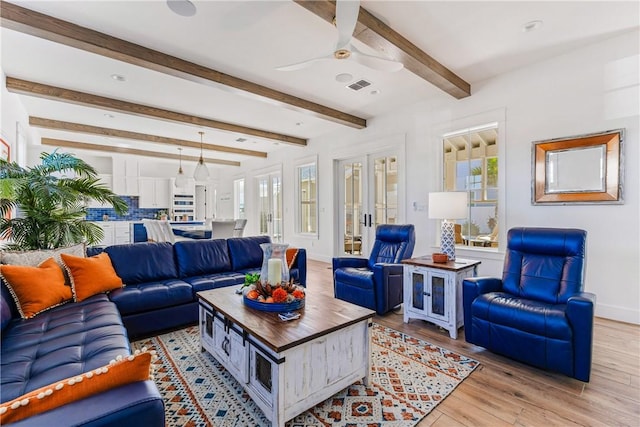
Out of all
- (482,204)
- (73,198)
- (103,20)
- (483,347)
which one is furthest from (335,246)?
(103,20)

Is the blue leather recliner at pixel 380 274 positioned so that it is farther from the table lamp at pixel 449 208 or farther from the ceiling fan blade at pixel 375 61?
the ceiling fan blade at pixel 375 61

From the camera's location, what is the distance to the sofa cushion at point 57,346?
51.9 inches

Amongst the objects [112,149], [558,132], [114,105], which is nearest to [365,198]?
[558,132]

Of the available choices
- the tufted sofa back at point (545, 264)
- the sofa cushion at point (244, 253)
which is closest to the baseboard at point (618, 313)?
the tufted sofa back at point (545, 264)

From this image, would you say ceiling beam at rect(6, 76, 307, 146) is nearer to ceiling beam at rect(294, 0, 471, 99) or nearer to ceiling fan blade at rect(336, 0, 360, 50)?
ceiling beam at rect(294, 0, 471, 99)

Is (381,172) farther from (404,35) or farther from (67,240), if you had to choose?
(67,240)

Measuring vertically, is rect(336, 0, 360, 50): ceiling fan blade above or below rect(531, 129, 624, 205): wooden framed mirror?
above

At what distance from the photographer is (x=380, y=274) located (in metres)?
3.16

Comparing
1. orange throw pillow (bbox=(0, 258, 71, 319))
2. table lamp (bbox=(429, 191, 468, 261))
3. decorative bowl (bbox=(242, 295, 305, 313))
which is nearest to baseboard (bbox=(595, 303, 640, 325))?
table lamp (bbox=(429, 191, 468, 261))

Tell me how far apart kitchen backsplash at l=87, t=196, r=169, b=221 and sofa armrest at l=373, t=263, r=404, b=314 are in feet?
25.9

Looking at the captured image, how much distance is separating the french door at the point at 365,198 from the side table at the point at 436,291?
211 cm

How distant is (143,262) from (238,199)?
7057mm

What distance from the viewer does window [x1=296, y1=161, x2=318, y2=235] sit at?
698 cm

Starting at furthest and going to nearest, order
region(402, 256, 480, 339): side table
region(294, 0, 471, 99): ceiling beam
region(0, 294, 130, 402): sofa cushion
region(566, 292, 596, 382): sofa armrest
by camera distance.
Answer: region(402, 256, 480, 339): side table
region(294, 0, 471, 99): ceiling beam
region(566, 292, 596, 382): sofa armrest
region(0, 294, 130, 402): sofa cushion
